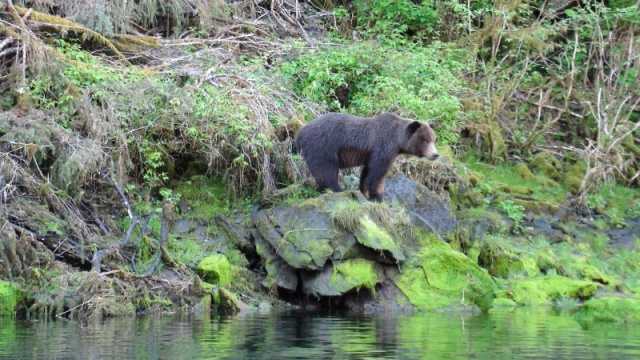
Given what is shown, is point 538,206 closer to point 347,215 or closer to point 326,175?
point 326,175

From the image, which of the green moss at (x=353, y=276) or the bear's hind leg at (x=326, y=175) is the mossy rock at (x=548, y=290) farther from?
the bear's hind leg at (x=326, y=175)

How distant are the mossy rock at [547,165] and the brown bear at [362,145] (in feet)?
23.5

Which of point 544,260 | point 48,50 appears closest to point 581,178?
point 544,260

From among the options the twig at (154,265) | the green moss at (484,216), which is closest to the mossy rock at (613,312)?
the green moss at (484,216)

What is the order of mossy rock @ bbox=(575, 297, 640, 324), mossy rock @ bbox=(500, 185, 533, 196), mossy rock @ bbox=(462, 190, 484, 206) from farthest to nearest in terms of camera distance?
mossy rock @ bbox=(500, 185, 533, 196) → mossy rock @ bbox=(462, 190, 484, 206) → mossy rock @ bbox=(575, 297, 640, 324)

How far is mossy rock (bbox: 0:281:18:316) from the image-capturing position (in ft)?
42.6

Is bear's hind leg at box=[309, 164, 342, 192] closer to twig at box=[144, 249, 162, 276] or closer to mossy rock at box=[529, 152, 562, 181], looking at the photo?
twig at box=[144, 249, 162, 276]

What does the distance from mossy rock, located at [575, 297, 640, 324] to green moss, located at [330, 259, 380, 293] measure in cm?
303

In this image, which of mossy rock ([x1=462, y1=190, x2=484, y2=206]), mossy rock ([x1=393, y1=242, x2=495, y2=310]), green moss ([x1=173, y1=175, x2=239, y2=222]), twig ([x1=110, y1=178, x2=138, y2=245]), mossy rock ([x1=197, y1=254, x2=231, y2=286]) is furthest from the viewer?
mossy rock ([x1=462, y1=190, x2=484, y2=206])

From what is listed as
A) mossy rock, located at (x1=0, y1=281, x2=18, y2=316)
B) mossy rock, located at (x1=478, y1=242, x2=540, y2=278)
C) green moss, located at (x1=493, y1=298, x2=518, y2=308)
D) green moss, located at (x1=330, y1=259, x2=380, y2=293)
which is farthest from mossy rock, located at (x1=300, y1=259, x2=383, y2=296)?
mossy rock, located at (x1=0, y1=281, x2=18, y2=316)

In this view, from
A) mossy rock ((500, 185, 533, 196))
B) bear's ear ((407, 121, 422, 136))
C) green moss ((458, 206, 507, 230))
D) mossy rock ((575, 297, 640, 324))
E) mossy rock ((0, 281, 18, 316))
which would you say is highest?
bear's ear ((407, 121, 422, 136))

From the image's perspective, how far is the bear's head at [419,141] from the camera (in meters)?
15.4

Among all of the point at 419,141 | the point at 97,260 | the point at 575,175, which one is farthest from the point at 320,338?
the point at 575,175

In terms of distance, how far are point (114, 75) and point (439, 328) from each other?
8048 millimetres
